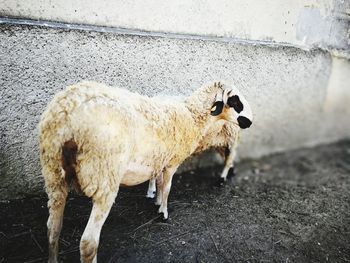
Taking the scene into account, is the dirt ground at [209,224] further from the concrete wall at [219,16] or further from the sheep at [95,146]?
the concrete wall at [219,16]

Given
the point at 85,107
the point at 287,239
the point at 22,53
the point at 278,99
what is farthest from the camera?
the point at 278,99

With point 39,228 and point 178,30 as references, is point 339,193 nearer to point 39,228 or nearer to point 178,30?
point 178,30

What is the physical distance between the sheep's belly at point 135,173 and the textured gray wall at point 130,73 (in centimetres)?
132

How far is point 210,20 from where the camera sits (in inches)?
166

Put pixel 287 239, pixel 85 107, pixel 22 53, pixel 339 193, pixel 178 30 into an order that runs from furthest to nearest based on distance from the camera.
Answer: pixel 339 193
pixel 178 30
pixel 287 239
pixel 22 53
pixel 85 107

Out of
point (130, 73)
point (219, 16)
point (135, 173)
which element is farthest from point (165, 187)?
point (219, 16)

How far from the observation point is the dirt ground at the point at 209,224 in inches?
120

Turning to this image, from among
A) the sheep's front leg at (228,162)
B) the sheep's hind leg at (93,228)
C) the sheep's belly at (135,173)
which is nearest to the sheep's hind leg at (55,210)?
the sheep's hind leg at (93,228)

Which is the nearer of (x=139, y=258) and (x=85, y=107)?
(x=85, y=107)

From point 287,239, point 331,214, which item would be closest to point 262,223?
point 287,239

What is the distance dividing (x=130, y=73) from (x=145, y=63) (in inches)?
8.7

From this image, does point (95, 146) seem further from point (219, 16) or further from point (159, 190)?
point (219, 16)

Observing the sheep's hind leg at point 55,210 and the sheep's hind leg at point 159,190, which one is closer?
the sheep's hind leg at point 55,210

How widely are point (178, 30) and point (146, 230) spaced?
7.90ft
